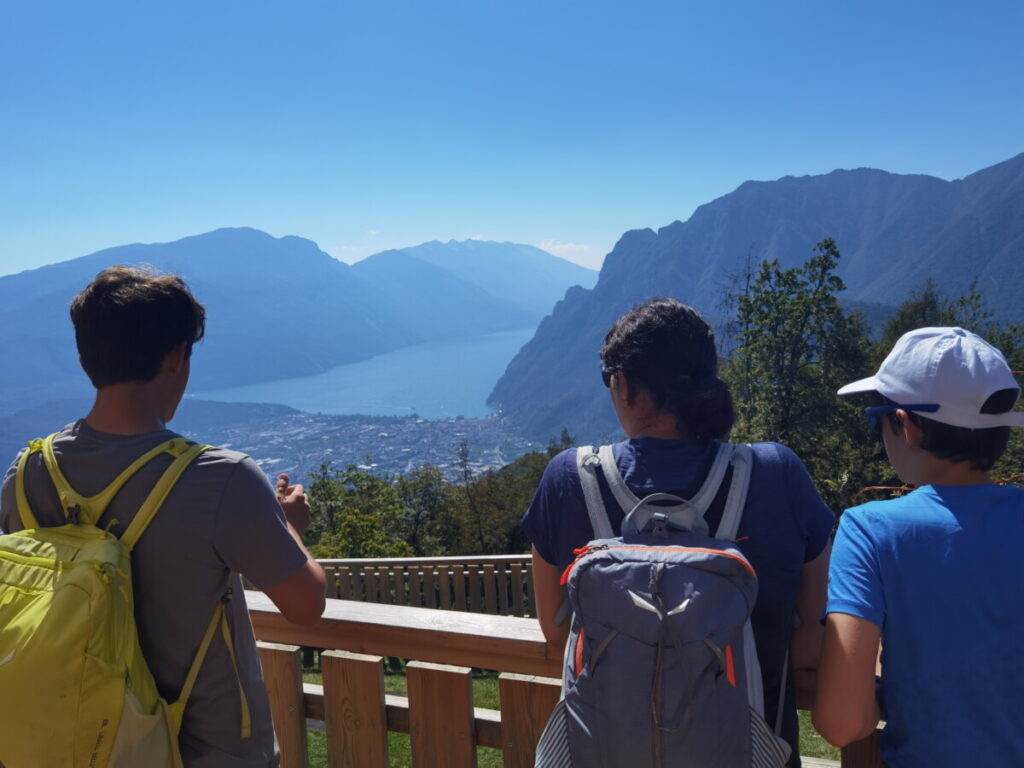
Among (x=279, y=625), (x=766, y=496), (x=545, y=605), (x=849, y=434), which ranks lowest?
(x=849, y=434)

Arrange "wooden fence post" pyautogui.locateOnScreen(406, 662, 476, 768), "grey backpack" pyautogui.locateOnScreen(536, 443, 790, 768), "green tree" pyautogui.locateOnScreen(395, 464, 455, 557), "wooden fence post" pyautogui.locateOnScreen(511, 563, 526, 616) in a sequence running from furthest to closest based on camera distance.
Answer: "green tree" pyautogui.locateOnScreen(395, 464, 455, 557)
"wooden fence post" pyautogui.locateOnScreen(511, 563, 526, 616)
"wooden fence post" pyautogui.locateOnScreen(406, 662, 476, 768)
"grey backpack" pyautogui.locateOnScreen(536, 443, 790, 768)

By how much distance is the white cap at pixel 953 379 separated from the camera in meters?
1.25

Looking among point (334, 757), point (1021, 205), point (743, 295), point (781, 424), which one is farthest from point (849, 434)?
point (1021, 205)

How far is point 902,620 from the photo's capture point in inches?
47.9

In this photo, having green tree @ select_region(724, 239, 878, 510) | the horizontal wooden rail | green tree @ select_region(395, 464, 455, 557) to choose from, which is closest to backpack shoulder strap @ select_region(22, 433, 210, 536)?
Result: the horizontal wooden rail

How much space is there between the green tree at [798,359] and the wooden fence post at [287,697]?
24.0 m

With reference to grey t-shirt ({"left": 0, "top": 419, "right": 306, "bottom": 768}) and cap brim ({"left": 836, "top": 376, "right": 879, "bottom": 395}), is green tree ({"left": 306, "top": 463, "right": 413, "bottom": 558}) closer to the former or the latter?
grey t-shirt ({"left": 0, "top": 419, "right": 306, "bottom": 768})

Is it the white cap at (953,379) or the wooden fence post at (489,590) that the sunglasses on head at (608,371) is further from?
the wooden fence post at (489,590)

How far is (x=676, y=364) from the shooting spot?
143 centimetres

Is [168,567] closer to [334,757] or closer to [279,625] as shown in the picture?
[279,625]

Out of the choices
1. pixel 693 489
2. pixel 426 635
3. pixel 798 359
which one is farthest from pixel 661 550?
pixel 798 359

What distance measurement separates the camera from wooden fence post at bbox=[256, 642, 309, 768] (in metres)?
1.88

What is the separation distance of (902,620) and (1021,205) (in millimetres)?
241113

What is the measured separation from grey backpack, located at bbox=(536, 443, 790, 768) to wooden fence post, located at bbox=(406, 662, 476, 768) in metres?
0.46
